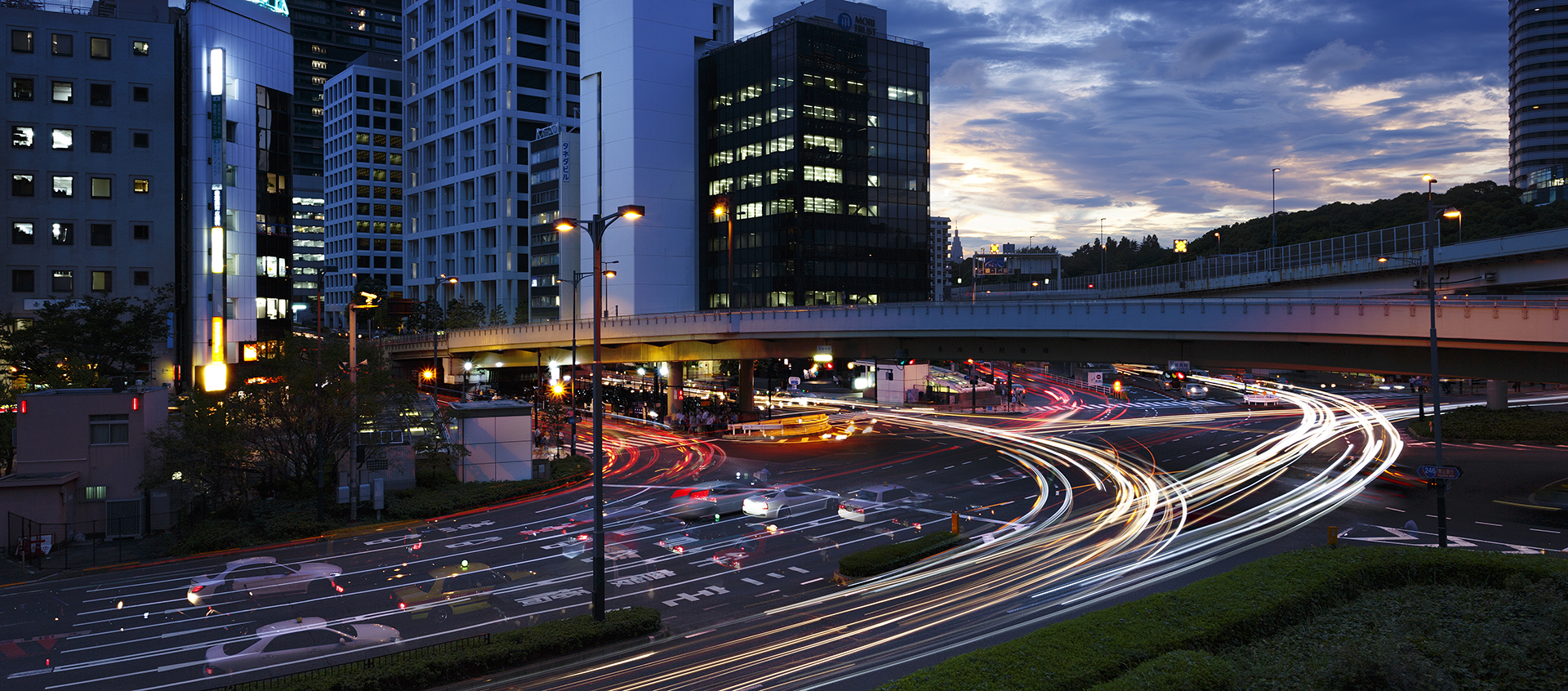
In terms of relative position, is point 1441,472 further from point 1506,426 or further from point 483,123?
point 483,123

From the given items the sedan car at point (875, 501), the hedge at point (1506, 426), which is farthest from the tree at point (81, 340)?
the hedge at point (1506, 426)

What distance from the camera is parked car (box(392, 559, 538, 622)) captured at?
2202 centimetres


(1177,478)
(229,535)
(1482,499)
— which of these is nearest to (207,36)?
(229,535)

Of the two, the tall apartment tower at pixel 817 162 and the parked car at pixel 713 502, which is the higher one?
the tall apartment tower at pixel 817 162

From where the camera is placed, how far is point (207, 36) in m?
64.9

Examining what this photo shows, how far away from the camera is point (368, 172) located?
513 ft

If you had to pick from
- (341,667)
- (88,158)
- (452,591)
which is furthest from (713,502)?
(88,158)

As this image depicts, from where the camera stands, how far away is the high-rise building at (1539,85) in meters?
151

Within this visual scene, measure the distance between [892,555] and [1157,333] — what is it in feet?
70.8

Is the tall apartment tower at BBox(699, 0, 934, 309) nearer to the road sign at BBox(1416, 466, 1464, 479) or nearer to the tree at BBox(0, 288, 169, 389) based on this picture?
the tree at BBox(0, 288, 169, 389)

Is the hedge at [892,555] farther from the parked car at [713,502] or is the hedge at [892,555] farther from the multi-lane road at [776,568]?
the parked car at [713,502]

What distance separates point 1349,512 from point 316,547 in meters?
37.1

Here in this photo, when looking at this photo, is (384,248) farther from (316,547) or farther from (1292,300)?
(1292,300)

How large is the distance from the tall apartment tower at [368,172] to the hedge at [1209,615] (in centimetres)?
15505
